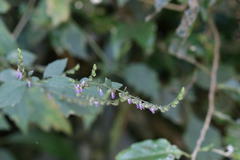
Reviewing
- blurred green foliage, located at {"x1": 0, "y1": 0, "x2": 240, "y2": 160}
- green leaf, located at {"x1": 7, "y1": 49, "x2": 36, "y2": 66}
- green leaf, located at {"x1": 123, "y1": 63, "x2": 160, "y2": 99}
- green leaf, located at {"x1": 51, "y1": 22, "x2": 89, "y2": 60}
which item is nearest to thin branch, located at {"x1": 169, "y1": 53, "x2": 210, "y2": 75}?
blurred green foliage, located at {"x1": 0, "y1": 0, "x2": 240, "y2": 160}

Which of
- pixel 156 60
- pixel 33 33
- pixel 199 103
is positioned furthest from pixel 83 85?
pixel 199 103

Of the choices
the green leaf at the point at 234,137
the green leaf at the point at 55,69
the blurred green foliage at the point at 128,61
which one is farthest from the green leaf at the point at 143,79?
the green leaf at the point at 55,69

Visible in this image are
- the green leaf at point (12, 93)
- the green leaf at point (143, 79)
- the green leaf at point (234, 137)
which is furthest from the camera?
the green leaf at point (143, 79)

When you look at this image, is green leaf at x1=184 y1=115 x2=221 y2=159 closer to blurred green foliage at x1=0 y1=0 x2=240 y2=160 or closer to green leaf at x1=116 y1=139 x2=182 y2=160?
blurred green foliage at x1=0 y1=0 x2=240 y2=160

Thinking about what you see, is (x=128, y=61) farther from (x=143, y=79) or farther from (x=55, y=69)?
(x=55, y=69)

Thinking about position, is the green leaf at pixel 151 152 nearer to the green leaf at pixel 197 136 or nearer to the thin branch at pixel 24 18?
the green leaf at pixel 197 136

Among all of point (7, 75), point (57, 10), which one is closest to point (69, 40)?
point (57, 10)

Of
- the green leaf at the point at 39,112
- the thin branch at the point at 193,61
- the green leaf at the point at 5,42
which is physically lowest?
the thin branch at the point at 193,61
